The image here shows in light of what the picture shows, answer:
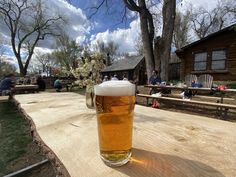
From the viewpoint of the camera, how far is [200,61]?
1220cm

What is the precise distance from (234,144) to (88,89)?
5.09 feet

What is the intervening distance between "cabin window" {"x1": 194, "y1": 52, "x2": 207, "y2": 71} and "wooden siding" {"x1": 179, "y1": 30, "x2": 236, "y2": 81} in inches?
8.2

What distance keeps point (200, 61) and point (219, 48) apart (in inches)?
54.3

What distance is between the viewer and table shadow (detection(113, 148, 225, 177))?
1.99ft

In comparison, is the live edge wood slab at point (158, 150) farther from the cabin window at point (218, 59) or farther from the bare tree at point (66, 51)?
the bare tree at point (66, 51)

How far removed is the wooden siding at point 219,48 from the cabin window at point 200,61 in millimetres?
207

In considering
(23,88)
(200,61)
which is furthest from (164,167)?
(200,61)

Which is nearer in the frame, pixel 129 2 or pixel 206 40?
pixel 129 2

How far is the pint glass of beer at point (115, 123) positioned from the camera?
68 centimetres

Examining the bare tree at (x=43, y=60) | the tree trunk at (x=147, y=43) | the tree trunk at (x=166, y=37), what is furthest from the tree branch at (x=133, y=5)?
the bare tree at (x=43, y=60)

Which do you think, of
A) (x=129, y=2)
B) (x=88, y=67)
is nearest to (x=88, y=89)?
(x=88, y=67)

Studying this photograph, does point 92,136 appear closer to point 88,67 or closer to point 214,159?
point 214,159

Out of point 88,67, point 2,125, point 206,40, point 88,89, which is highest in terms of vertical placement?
point 206,40

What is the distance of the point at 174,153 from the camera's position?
769mm
